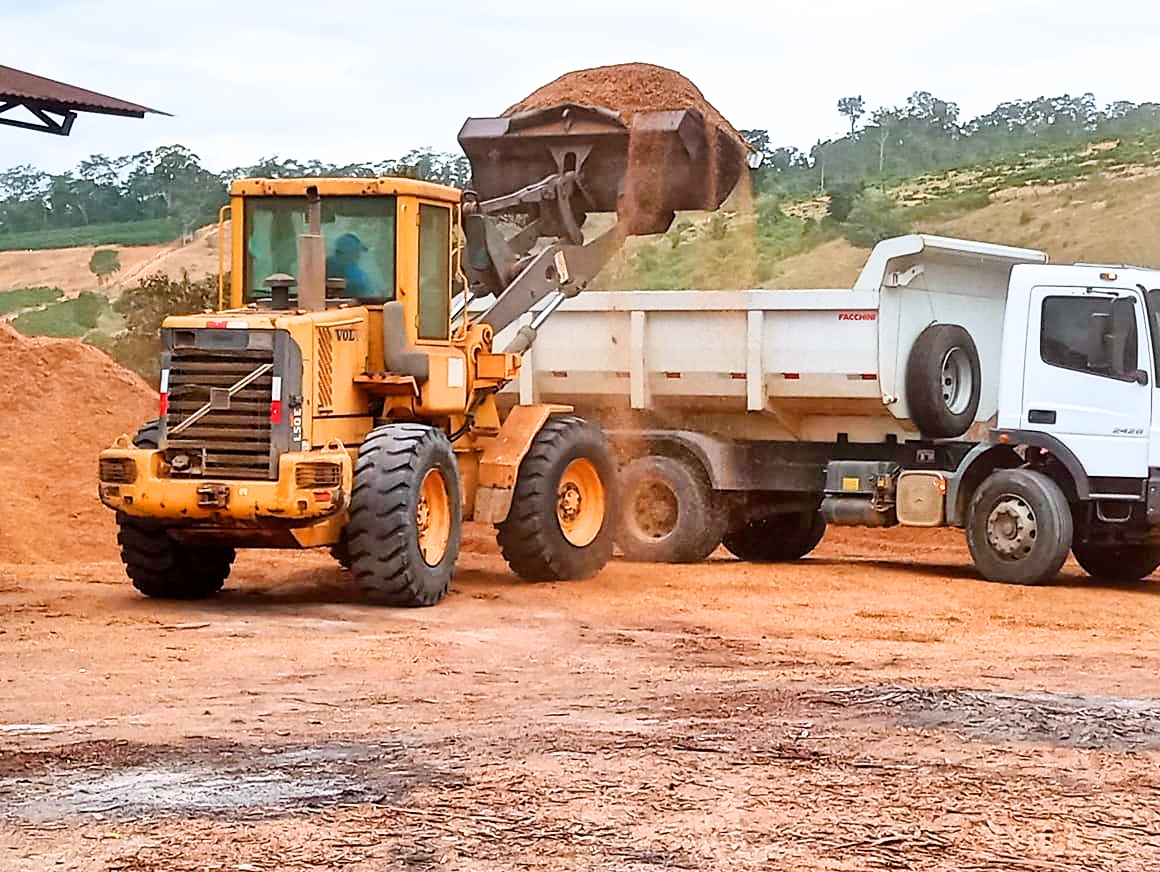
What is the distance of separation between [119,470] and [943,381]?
281 inches

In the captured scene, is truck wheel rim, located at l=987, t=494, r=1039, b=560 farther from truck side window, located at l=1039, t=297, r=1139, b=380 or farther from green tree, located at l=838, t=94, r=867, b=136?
green tree, located at l=838, t=94, r=867, b=136

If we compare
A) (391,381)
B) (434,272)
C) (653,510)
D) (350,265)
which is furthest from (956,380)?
(350,265)

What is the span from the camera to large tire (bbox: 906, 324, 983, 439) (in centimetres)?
1623

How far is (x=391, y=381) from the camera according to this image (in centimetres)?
1347

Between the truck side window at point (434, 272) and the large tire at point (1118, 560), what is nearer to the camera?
the truck side window at point (434, 272)

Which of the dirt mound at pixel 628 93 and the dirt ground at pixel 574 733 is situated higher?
the dirt mound at pixel 628 93

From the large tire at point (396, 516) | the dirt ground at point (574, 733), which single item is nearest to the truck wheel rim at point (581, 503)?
the dirt ground at point (574, 733)

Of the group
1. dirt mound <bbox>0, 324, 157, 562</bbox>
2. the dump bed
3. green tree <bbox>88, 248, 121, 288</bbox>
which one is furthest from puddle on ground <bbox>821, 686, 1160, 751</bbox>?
green tree <bbox>88, 248, 121, 288</bbox>

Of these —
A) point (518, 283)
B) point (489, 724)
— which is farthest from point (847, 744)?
point (518, 283)

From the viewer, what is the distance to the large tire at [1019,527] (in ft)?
49.9

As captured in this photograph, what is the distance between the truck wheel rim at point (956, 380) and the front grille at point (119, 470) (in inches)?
275

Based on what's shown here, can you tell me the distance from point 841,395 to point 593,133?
120 inches

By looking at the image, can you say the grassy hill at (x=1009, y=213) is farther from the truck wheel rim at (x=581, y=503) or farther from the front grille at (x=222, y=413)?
the front grille at (x=222, y=413)

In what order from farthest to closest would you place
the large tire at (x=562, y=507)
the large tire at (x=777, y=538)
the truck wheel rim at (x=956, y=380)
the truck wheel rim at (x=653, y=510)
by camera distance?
the large tire at (x=777, y=538)
the truck wheel rim at (x=653, y=510)
the truck wheel rim at (x=956, y=380)
the large tire at (x=562, y=507)
